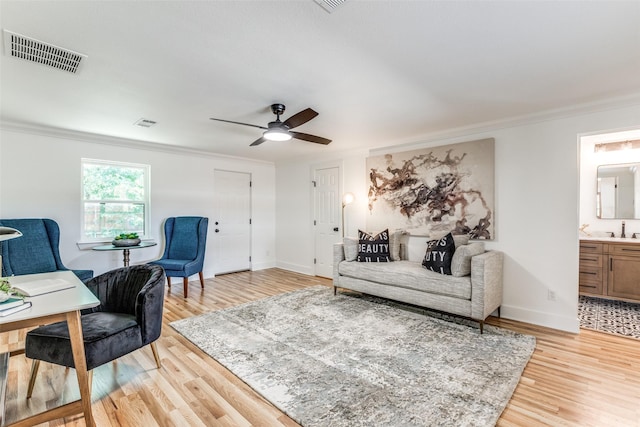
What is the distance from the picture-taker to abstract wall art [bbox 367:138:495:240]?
375 centimetres

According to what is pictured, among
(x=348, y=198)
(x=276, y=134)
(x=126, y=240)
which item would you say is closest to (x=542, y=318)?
(x=348, y=198)

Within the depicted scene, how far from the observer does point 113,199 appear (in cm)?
465

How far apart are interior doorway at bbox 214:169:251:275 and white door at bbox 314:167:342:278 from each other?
5.00 ft

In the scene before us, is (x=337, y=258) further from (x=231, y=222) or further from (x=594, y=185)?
(x=594, y=185)

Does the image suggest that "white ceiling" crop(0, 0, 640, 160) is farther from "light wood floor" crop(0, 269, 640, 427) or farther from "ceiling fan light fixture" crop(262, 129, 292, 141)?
"light wood floor" crop(0, 269, 640, 427)

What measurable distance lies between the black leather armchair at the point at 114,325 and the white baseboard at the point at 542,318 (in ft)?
12.2

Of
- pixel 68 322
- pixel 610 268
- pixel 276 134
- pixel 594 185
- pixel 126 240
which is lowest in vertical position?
pixel 610 268

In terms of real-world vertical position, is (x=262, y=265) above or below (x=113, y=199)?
below

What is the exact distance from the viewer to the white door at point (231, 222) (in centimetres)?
580

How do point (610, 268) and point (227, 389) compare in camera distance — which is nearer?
point (227, 389)

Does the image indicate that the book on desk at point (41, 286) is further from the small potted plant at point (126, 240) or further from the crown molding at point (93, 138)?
the crown molding at point (93, 138)

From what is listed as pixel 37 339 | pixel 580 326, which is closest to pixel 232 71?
pixel 37 339

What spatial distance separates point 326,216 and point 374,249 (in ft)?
5.40

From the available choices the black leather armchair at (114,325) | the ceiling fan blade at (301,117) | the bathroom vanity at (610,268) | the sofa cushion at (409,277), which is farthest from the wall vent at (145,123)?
the bathroom vanity at (610,268)
